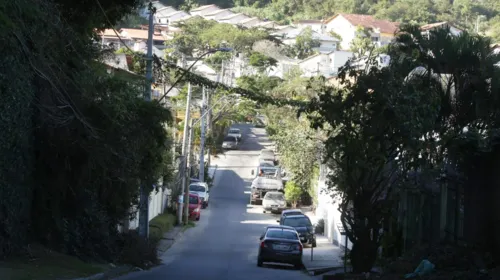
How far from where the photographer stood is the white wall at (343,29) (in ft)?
415

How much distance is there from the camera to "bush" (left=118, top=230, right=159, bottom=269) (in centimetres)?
2617

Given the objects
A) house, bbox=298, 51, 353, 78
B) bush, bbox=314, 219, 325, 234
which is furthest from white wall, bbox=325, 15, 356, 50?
bush, bbox=314, 219, 325, 234

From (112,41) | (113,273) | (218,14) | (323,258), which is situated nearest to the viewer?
(113,273)

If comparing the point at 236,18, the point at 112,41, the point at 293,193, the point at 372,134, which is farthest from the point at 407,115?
the point at 236,18

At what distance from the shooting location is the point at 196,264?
28.3 m

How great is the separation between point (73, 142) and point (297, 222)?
2211 cm

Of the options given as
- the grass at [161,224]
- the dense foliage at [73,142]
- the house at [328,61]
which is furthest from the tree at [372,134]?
the house at [328,61]

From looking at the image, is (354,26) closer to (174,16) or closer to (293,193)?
(174,16)

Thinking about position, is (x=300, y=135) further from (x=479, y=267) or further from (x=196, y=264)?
(x=479, y=267)

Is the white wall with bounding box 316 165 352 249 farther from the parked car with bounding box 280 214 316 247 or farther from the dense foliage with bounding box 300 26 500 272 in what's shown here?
the dense foliage with bounding box 300 26 500 272

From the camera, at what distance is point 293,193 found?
5903cm

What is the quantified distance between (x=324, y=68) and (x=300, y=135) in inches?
1424

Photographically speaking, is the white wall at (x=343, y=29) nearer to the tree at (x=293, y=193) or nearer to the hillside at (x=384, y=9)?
the hillside at (x=384, y=9)

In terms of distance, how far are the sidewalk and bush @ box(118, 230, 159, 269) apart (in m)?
5.38
